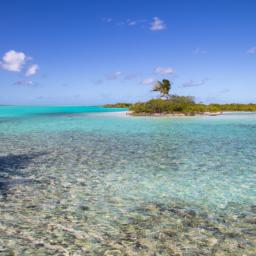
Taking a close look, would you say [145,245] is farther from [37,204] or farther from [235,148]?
[235,148]

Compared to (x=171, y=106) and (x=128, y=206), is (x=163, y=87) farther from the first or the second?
(x=128, y=206)

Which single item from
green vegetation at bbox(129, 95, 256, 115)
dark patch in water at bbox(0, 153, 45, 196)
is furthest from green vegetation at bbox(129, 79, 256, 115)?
dark patch in water at bbox(0, 153, 45, 196)

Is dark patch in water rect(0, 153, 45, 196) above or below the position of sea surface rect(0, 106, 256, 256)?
above

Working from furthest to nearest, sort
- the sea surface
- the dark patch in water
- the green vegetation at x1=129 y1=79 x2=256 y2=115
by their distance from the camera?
the green vegetation at x1=129 y1=79 x2=256 y2=115
the dark patch in water
the sea surface

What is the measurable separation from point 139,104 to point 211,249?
62.9 metres

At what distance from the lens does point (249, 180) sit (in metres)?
10.3

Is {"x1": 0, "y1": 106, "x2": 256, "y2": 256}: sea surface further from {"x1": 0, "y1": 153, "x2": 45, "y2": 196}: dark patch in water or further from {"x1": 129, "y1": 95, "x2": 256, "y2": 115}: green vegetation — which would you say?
{"x1": 129, "y1": 95, "x2": 256, "y2": 115}: green vegetation

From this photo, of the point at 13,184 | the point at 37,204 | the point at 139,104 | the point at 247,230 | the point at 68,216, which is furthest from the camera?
the point at 139,104

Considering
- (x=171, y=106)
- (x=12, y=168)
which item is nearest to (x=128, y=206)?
(x=12, y=168)

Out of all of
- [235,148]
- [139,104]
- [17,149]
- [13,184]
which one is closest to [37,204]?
[13,184]

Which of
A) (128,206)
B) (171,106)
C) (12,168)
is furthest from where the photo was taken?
(171,106)

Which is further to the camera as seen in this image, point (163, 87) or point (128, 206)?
point (163, 87)

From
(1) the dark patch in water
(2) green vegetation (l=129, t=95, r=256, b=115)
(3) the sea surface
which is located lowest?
(3) the sea surface

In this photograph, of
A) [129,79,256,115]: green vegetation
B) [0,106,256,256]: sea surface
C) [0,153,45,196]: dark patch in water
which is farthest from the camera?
[129,79,256,115]: green vegetation
